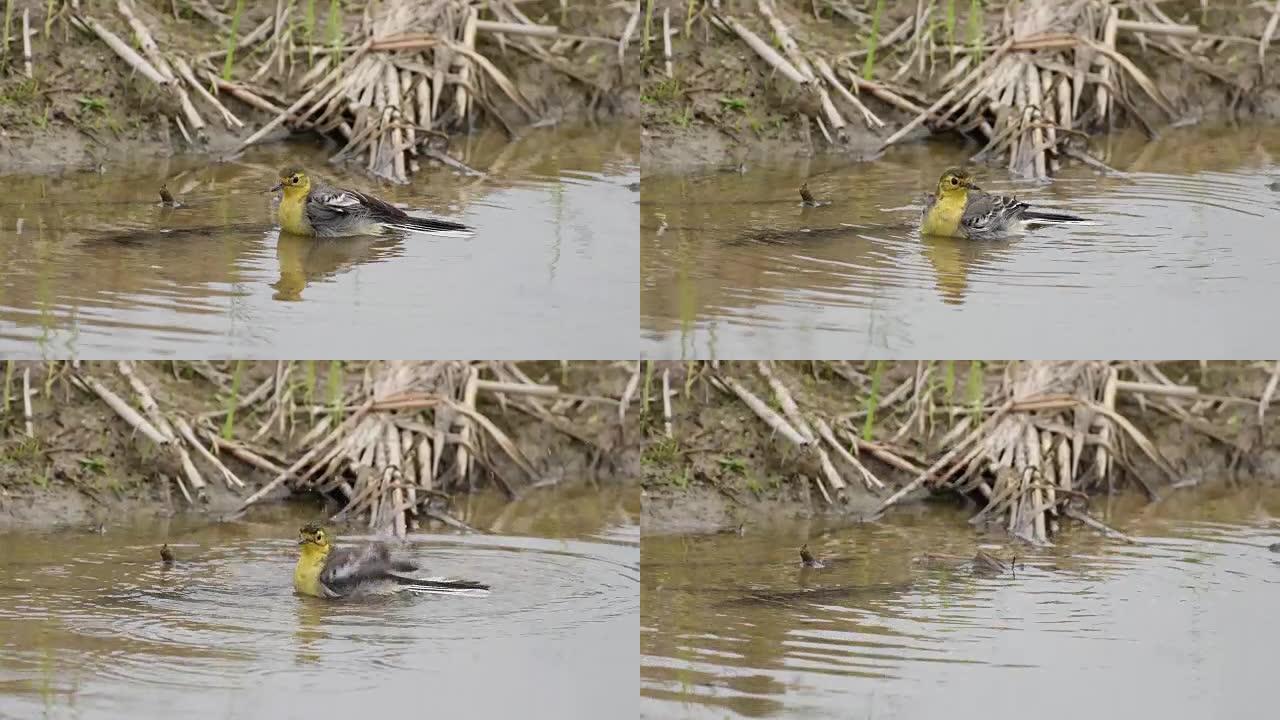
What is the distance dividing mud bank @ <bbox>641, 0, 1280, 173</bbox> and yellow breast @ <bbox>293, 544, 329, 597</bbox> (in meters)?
3.28

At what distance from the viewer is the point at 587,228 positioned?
31.3 feet

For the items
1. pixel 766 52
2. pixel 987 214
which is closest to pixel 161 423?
pixel 766 52

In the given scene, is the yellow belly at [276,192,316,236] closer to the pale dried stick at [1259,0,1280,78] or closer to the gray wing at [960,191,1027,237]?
the gray wing at [960,191,1027,237]

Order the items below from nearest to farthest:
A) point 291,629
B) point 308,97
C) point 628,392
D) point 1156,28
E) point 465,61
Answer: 1. point 291,629
2. point 628,392
3. point 308,97
4. point 465,61
5. point 1156,28

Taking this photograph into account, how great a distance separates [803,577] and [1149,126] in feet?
14.9

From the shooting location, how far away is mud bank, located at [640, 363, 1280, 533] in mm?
9547

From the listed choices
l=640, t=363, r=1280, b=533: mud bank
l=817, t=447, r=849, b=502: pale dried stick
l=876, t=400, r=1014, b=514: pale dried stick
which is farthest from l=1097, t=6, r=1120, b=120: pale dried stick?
l=817, t=447, r=849, b=502: pale dried stick

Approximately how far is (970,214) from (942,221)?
5.9 inches

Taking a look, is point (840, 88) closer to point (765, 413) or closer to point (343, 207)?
point (765, 413)

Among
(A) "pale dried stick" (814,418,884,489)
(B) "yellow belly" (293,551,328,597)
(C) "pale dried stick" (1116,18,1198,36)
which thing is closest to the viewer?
Answer: (B) "yellow belly" (293,551,328,597)

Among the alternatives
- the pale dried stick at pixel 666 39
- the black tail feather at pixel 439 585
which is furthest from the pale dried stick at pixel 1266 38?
the black tail feather at pixel 439 585

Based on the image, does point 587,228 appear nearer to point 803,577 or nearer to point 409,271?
point 409,271

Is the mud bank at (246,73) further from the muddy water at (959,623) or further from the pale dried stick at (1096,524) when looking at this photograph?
the pale dried stick at (1096,524)

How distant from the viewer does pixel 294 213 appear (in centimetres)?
958
